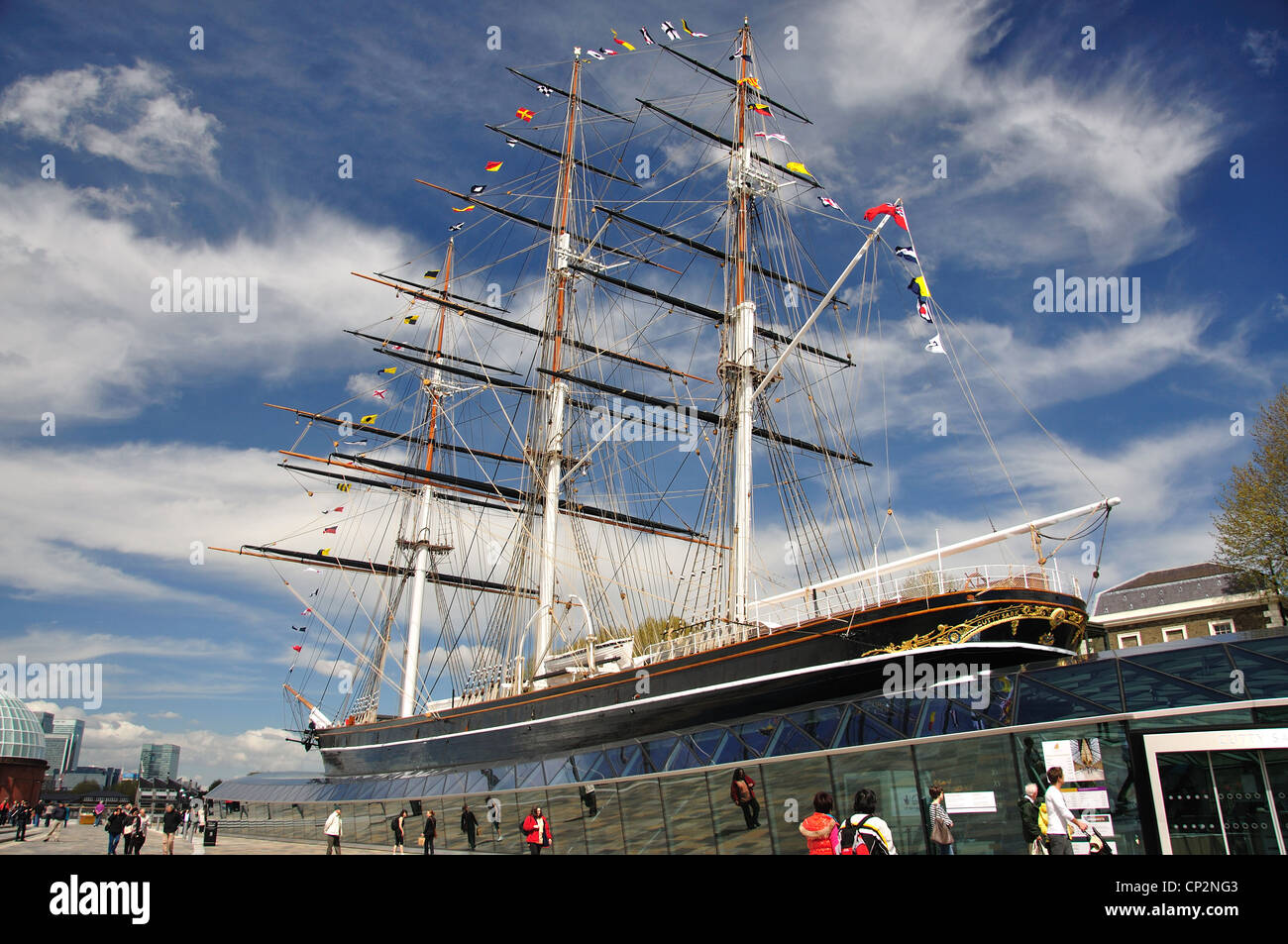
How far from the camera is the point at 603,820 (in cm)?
1275

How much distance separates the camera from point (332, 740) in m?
44.2

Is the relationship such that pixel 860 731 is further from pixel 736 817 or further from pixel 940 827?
pixel 940 827

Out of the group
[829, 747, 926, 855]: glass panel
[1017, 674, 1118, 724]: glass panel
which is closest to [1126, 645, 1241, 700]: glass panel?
[1017, 674, 1118, 724]: glass panel

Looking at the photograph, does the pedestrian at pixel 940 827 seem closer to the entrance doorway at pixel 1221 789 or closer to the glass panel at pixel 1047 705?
the entrance doorway at pixel 1221 789

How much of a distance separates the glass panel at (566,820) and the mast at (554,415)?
57.0ft

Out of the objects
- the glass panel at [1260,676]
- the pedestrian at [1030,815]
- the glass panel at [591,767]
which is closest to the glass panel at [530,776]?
the glass panel at [591,767]

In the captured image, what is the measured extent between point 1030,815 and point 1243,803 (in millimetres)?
1845

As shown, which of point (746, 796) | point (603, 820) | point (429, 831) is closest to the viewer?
point (746, 796)

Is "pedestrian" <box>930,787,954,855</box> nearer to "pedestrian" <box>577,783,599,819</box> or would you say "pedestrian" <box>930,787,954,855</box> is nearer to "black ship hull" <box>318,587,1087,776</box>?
"pedestrian" <box>577,783,599,819</box>

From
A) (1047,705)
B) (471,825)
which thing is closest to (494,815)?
(471,825)

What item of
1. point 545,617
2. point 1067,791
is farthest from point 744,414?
point 1067,791

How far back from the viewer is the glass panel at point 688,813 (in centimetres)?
1117
